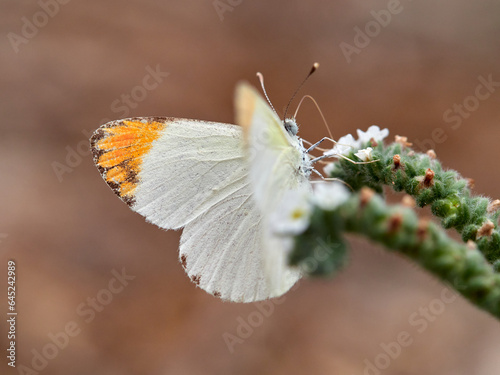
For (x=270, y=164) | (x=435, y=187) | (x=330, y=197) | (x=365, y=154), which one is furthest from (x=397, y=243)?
(x=365, y=154)

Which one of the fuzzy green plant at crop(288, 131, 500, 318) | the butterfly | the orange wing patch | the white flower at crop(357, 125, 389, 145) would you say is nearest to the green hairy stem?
the fuzzy green plant at crop(288, 131, 500, 318)

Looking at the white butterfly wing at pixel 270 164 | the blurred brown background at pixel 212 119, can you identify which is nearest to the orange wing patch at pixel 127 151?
the white butterfly wing at pixel 270 164

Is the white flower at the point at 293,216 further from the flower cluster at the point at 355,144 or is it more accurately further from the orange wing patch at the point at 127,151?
the orange wing patch at the point at 127,151

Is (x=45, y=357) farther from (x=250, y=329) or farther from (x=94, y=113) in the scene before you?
(x=94, y=113)

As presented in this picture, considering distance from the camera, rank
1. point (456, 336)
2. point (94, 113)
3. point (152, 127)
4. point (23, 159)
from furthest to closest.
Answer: point (94, 113) → point (23, 159) → point (456, 336) → point (152, 127)

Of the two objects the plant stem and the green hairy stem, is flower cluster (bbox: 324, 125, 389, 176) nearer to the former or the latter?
the plant stem

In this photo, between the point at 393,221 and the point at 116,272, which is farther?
the point at 116,272

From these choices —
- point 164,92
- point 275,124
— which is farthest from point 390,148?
point 164,92
